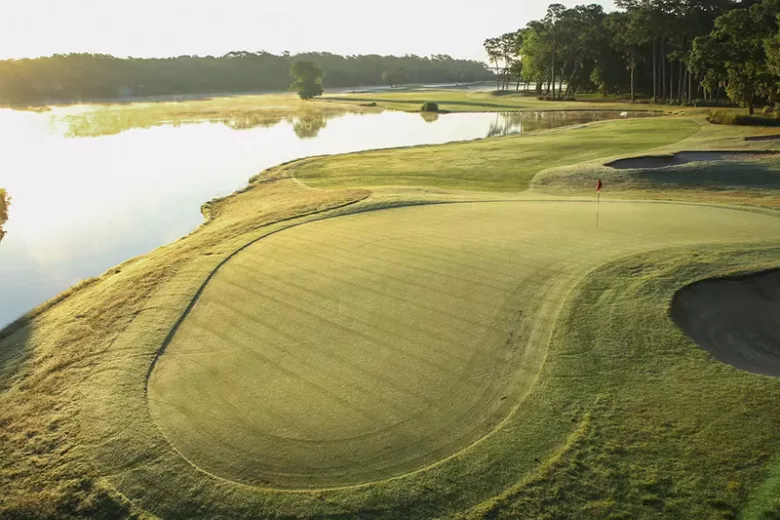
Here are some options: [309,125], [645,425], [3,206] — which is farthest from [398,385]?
[309,125]

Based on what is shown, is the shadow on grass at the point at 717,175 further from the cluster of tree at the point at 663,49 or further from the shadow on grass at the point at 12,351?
the shadow on grass at the point at 12,351

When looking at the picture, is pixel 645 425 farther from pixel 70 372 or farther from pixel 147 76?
pixel 147 76

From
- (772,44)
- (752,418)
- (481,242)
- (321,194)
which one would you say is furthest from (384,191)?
(772,44)

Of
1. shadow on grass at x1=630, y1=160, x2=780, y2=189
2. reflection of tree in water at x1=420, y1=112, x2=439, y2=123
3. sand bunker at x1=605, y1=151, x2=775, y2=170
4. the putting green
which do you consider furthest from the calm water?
sand bunker at x1=605, y1=151, x2=775, y2=170

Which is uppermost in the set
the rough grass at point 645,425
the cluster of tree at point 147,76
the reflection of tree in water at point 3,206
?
the cluster of tree at point 147,76

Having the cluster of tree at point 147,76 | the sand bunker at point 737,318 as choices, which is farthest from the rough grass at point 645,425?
the cluster of tree at point 147,76

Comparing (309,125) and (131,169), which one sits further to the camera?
(309,125)
